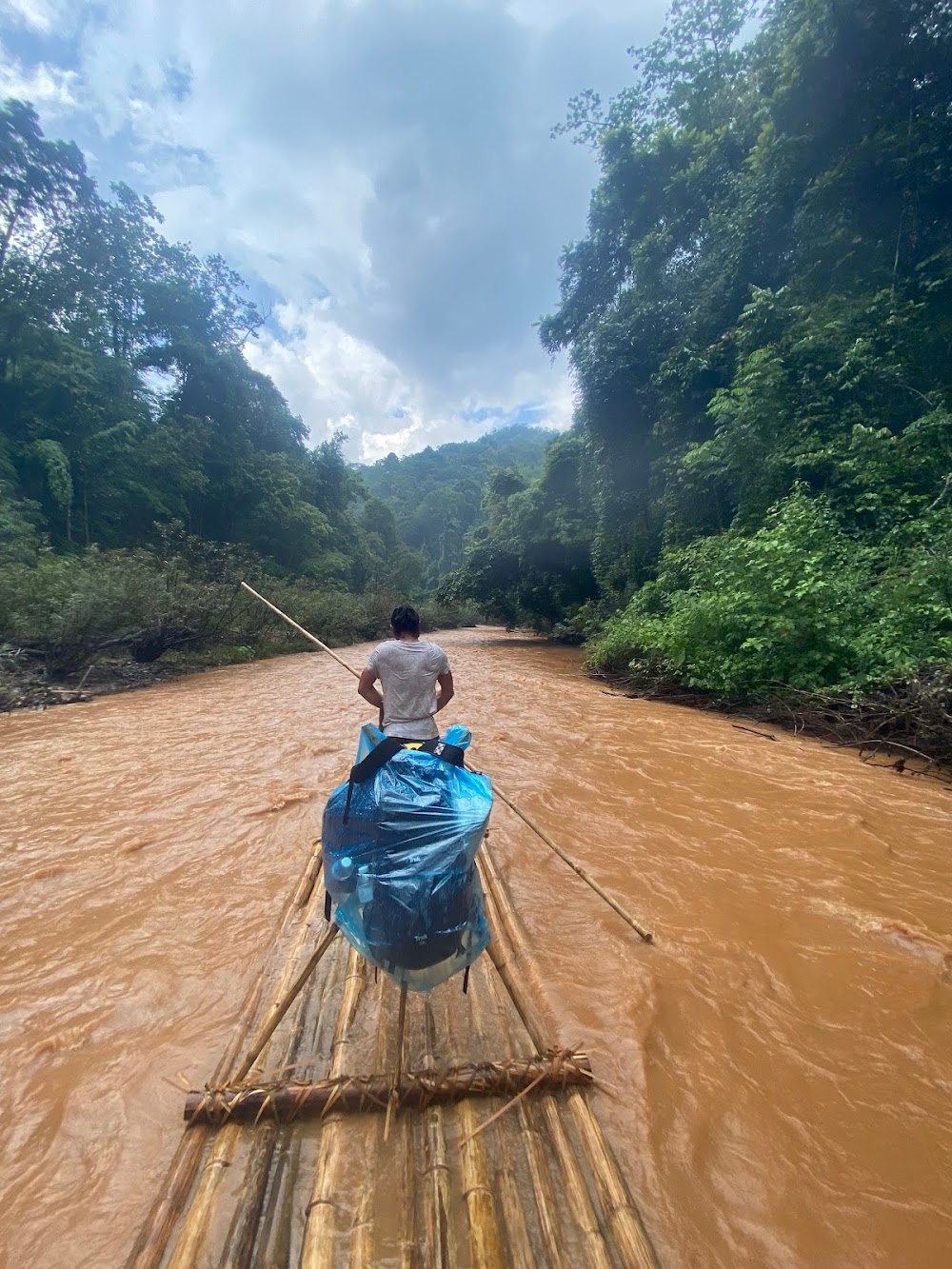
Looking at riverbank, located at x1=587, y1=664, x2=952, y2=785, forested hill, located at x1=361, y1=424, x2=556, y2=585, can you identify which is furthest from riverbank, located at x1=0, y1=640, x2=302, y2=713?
forested hill, located at x1=361, y1=424, x2=556, y2=585

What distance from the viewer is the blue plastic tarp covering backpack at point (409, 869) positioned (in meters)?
1.68

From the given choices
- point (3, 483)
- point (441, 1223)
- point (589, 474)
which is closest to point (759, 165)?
point (589, 474)

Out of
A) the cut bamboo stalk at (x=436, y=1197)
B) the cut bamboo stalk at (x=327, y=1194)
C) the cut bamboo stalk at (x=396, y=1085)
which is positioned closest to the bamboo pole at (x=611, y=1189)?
the cut bamboo stalk at (x=436, y=1197)

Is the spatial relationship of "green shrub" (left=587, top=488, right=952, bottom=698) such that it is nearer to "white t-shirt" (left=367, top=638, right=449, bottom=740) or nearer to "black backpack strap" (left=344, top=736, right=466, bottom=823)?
"white t-shirt" (left=367, top=638, right=449, bottom=740)

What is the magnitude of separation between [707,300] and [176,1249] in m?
16.6

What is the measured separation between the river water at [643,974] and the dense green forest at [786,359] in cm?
243

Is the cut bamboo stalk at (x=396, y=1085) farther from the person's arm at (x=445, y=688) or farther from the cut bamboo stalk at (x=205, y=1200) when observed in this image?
the person's arm at (x=445, y=688)

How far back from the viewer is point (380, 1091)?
66.9 inches

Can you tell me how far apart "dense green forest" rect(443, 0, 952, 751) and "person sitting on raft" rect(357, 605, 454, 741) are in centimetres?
521

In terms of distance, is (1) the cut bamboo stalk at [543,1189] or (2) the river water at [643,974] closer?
(1) the cut bamboo stalk at [543,1189]

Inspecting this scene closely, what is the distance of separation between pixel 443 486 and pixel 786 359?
6347 cm

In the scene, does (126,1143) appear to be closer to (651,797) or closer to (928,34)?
(651,797)

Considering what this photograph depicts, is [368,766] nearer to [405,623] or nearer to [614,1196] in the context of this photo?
[405,623]

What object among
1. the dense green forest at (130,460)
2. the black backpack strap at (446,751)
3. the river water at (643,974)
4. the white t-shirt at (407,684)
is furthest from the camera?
the dense green forest at (130,460)
